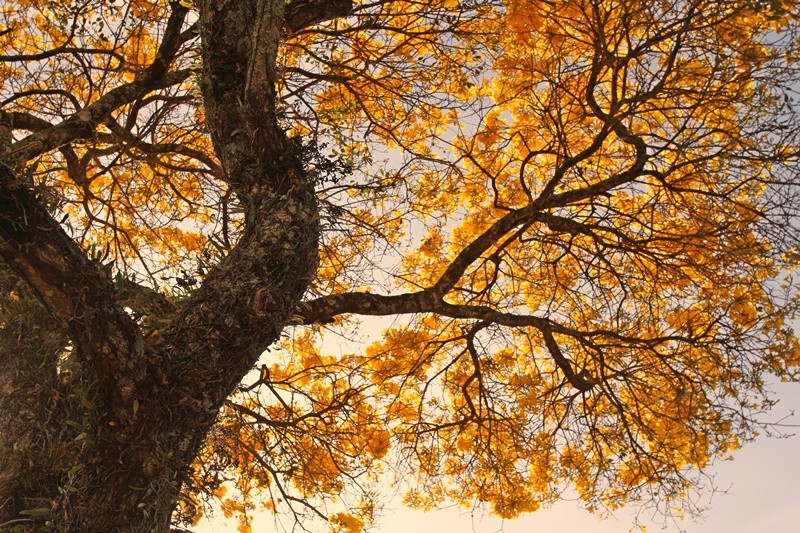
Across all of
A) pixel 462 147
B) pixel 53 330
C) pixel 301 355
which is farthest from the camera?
pixel 301 355

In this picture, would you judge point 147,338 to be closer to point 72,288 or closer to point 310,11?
point 72,288

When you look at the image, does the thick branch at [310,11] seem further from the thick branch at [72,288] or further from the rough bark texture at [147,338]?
the thick branch at [72,288]

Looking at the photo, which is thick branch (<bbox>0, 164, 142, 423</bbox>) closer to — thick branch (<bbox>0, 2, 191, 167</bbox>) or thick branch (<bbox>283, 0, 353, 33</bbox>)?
thick branch (<bbox>0, 2, 191, 167</bbox>)

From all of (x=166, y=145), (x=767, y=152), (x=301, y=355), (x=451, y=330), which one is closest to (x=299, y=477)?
(x=301, y=355)

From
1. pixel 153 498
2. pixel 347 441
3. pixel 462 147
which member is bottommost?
pixel 153 498

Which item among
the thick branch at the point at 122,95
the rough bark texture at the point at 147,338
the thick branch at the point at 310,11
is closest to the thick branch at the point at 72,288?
the rough bark texture at the point at 147,338

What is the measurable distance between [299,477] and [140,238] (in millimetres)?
3739

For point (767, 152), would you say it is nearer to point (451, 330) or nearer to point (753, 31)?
point (753, 31)

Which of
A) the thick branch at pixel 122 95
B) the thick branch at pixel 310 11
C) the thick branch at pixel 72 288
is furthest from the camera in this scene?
the thick branch at pixel 310 11

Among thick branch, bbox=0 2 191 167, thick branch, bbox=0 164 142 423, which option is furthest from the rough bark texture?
thick branch, bbox=0 2 191 167

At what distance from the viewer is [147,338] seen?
2.97 meters

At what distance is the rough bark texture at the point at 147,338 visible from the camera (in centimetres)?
253

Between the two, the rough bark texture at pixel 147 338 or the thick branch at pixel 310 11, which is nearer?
the rough bark texture at pixel 147 338

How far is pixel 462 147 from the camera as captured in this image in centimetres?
649
